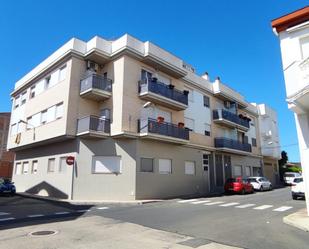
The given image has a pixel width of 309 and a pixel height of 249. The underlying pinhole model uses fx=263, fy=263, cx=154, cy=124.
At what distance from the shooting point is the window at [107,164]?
1916cm

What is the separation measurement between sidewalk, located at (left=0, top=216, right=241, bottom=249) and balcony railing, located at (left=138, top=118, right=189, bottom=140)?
10537 mm

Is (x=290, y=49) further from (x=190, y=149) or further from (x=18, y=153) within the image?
(x=18, y=153)

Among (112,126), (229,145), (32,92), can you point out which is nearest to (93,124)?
(112,126)

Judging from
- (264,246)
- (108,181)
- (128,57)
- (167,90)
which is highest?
(128,57)

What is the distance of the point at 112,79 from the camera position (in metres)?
20.6

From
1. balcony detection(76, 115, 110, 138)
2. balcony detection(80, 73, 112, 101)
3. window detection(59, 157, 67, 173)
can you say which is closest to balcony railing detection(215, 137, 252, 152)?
balcony detection(76, 115, 110, 138)

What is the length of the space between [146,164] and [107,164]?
289 centimetres

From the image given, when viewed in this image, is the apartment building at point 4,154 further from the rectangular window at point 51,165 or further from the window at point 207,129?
the window at point 207,129

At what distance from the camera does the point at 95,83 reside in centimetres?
1972

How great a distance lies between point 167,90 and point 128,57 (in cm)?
424

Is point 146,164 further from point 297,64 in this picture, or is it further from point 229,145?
point 229,145

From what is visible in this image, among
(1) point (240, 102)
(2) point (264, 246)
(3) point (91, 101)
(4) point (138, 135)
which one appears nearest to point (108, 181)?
(4) point (138, 135)

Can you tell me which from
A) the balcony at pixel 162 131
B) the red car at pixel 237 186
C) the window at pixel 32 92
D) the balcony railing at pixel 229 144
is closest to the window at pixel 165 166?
the balcony at pixel 162 131

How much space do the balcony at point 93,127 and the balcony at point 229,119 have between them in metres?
13.7
